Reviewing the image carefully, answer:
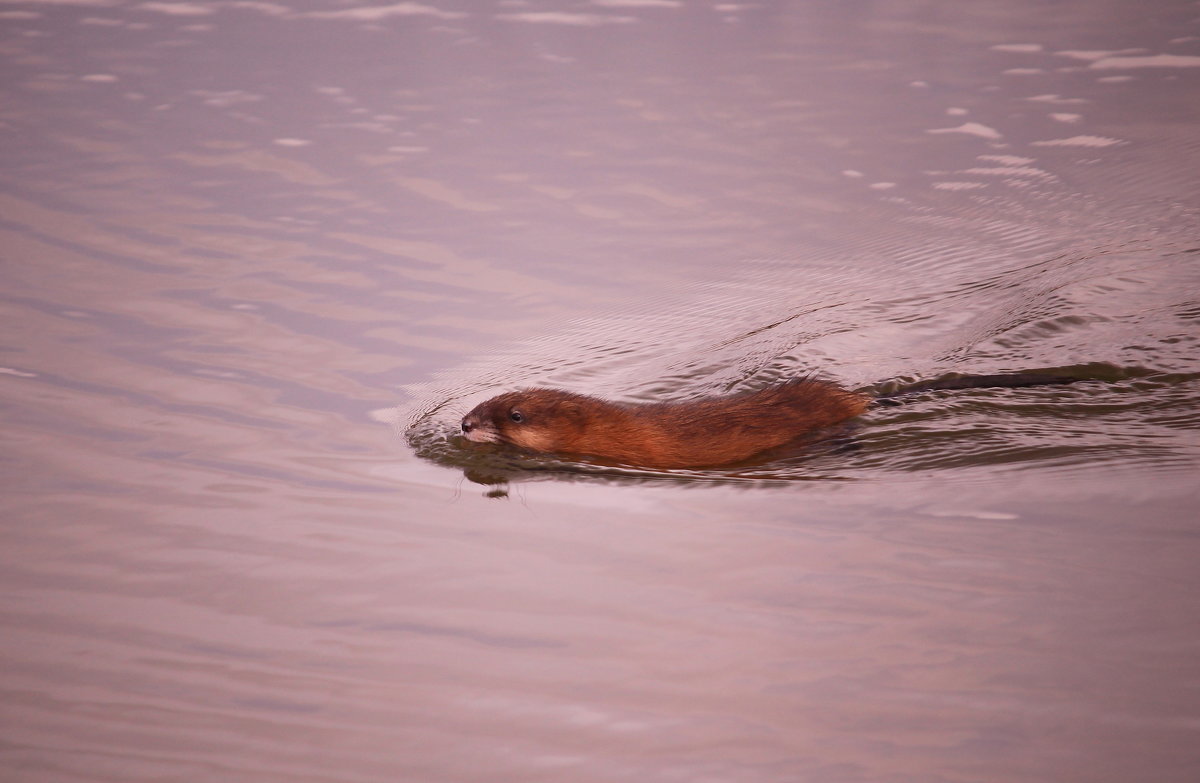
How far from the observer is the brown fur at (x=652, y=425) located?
6.00 meters

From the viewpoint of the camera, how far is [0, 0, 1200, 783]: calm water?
12.0 ft

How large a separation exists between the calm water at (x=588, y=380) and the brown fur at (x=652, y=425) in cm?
16

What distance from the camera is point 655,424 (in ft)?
20.2

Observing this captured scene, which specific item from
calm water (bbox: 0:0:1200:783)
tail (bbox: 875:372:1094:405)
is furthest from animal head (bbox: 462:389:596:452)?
tail (bbox: 875:372:1094:405)

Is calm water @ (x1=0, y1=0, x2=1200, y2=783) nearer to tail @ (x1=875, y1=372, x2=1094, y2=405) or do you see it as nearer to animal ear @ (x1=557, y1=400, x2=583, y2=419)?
tail @ (x1=875, y1=372, x2=1094, y2=405)

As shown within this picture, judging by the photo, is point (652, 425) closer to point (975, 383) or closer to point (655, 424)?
point (655, 424)

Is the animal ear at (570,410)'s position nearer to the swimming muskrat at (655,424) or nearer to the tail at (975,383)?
the swimming muskrat at (655,424)

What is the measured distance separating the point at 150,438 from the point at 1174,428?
498 centimetres

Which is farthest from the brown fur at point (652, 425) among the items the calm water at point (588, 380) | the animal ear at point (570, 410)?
the calm water at point (588, 380)

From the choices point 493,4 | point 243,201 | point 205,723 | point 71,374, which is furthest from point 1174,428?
point 493,4

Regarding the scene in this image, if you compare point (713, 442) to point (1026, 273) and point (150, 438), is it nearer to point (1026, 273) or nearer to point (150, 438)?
point (150, 438)

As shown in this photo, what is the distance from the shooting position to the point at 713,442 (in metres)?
5.99

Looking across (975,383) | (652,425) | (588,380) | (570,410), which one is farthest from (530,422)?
(975,383)

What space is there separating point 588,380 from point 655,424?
1328 mm
